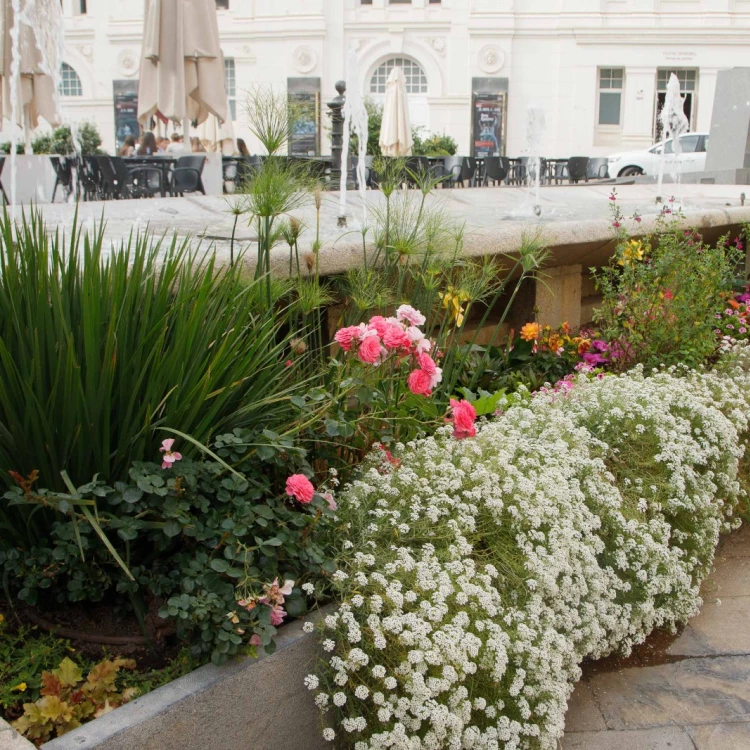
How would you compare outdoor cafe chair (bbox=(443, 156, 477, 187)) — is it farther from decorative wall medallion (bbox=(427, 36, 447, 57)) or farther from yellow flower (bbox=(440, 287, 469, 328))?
decorative wall medallion (bbox=(427, 36, 447, 57))

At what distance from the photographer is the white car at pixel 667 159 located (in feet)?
67.2

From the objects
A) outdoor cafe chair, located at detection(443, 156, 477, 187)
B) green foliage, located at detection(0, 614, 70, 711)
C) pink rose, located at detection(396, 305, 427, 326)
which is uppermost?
outdoor cafe chair, located at detection(443, 156, 477, 187)

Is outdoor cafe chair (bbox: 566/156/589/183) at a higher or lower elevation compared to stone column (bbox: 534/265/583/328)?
higher

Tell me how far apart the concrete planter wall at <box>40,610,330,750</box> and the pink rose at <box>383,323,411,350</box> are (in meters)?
0.81

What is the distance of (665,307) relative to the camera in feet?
13.5

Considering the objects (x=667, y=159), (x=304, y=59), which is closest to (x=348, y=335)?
(x=667, y=159)

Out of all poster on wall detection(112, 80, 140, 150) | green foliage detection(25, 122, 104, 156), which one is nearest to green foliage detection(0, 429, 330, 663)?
green foliage detection(25, 122, 104, 156)

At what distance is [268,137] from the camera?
274 centimetres

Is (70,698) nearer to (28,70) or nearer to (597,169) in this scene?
(28,70)

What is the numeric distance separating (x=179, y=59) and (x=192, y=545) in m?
8.41

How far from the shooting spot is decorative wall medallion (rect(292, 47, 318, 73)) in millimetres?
27594

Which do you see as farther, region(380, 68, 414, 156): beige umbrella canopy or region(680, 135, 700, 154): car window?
region(680, 135, 700, 154): car window

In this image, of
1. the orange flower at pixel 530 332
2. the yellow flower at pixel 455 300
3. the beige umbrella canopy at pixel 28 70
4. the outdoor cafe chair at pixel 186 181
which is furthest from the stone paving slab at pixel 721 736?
the outdoor cafe chair at pixel 186 181

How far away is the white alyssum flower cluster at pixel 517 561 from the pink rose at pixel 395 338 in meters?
0.30
